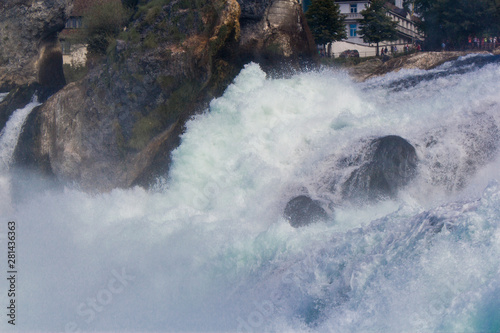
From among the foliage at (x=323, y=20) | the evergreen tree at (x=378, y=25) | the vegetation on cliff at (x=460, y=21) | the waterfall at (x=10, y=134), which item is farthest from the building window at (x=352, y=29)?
the waterfall at (x=10, y=134)

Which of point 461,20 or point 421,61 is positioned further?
point 461,20

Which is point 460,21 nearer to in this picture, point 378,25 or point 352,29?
point 378,25

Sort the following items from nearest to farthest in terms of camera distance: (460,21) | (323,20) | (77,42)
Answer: (460,21) → (77,42) → (323,20)

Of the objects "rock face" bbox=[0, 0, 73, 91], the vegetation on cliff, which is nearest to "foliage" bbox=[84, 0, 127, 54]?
"rock face" bbox=[0, 0, 73, 91]

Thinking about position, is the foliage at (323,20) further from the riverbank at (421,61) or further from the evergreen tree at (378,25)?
the riverbank at (421,61)

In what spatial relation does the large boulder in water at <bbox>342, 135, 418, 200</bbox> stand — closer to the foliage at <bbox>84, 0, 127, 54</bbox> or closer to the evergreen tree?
the foliage at <bbox>84, 0, 127, 54</bbox>

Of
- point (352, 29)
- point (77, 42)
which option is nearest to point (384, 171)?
point (77, 42)
